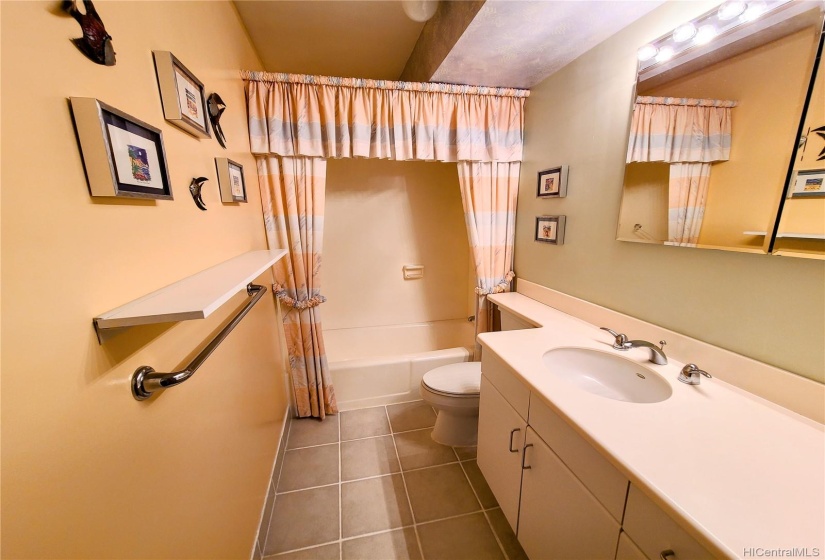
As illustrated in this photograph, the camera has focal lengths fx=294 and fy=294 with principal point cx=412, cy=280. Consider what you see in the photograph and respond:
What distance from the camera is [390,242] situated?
2719 mm

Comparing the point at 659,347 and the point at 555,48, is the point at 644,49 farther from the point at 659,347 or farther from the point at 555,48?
the point at 659,347

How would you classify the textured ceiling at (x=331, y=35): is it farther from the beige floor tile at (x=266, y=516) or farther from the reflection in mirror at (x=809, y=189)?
the beige floor tile at (x=266, y=516)

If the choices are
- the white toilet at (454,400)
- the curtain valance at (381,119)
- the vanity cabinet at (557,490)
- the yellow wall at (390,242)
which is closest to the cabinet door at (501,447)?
the vanity cabinet at (557,490)

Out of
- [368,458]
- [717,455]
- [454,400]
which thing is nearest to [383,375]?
[368,458]

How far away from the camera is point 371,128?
5.78 feet

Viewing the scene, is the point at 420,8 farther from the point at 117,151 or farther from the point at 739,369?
the point at 739,369

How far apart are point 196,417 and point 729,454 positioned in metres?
1.38

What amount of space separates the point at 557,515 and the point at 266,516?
4.22 ft

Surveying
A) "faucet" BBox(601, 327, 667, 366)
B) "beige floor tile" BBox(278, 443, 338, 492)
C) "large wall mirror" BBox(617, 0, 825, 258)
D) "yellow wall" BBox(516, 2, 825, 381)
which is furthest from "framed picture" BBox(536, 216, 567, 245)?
"beige floor tile" BBox(278, 443, 338, 492)

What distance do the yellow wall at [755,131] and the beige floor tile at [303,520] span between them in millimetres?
1946

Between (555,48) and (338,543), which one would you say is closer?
(338,543)

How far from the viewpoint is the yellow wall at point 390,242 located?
102 inches

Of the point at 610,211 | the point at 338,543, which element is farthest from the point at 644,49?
the point at 338,543

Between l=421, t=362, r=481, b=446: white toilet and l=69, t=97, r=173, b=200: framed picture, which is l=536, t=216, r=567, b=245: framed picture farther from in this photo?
l=69, t=97, r=173, b=200: framed picture
